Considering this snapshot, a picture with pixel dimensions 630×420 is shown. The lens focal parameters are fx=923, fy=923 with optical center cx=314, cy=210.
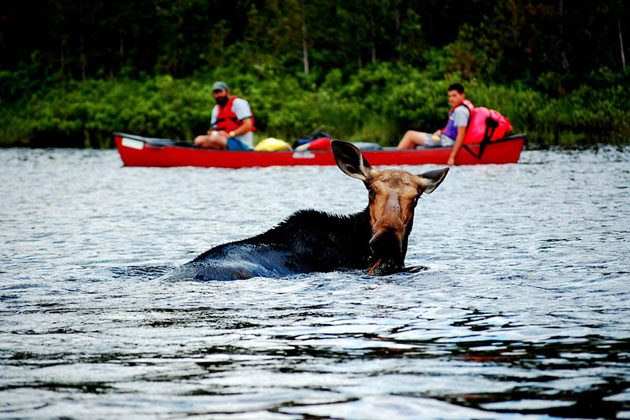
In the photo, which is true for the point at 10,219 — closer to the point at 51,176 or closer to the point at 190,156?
the point at 51,176

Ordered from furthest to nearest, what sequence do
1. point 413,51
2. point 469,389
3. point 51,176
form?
point 413,51, point 51,176, point 469,389

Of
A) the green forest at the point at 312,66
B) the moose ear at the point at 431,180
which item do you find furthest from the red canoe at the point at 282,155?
the moose ear at the point at 431,180

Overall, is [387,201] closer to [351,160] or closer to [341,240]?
[351,160]

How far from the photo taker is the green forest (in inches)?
1227

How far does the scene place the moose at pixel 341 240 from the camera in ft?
22.1

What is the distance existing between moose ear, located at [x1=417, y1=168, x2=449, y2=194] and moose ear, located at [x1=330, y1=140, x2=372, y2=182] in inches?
16.9

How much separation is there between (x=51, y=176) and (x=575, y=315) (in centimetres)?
1666

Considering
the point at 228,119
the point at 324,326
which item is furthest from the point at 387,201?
the point at 228,119

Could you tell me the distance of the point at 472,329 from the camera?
5418 millimetres

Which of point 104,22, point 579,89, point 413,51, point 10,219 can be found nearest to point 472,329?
point 10,219

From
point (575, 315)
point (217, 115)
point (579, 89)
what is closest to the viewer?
point (575, 315)

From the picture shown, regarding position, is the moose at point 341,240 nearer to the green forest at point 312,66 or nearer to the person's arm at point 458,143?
the person's arm at point 458,143

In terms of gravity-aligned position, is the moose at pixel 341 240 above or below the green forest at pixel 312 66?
below

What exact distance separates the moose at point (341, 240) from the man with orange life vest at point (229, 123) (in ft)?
47.4
